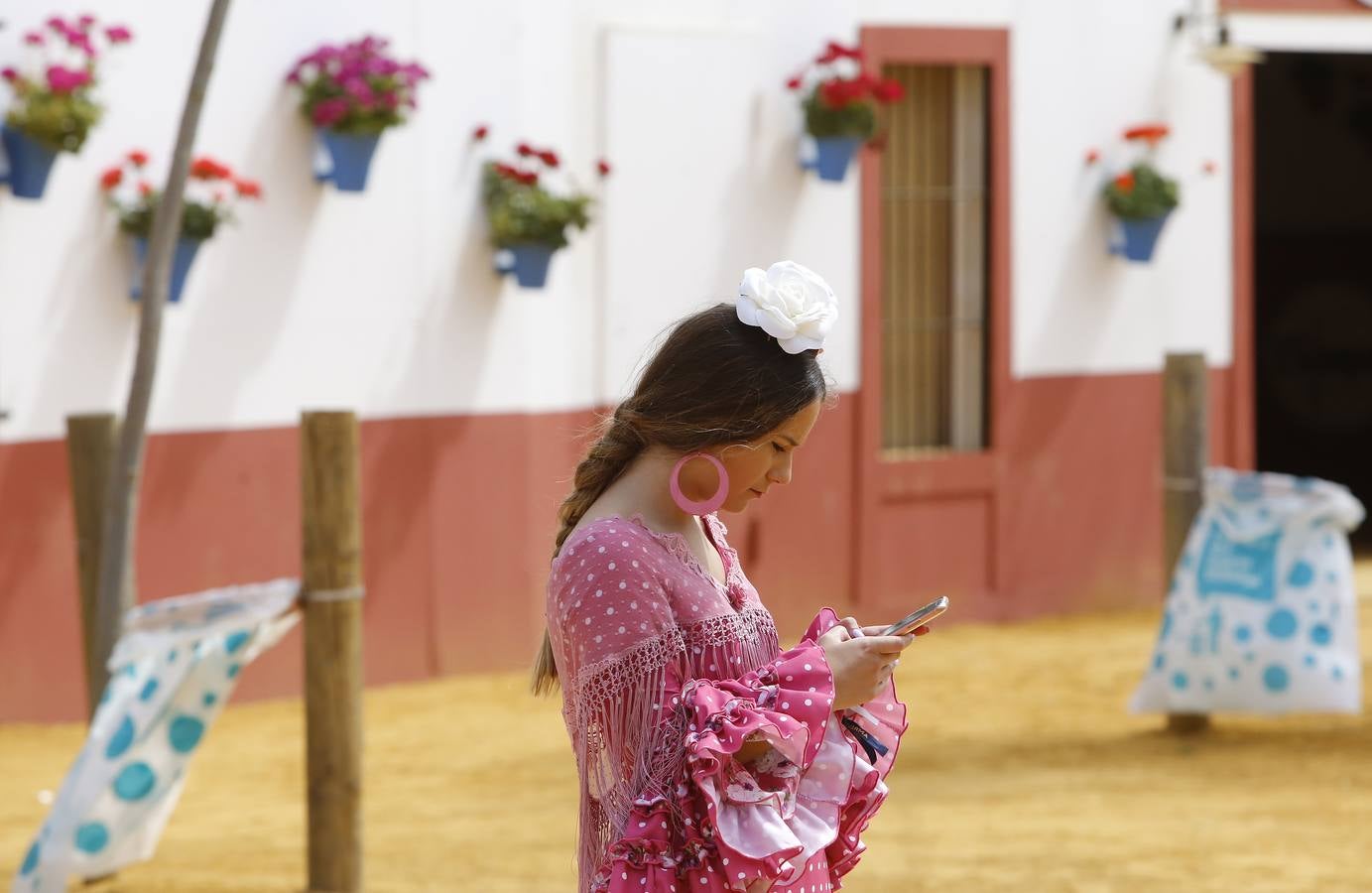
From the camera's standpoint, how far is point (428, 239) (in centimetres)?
787

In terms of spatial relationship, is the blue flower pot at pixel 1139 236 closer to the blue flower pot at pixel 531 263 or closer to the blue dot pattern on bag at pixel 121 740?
the blue flower pot at pixel 531 263

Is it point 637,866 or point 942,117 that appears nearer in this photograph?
point 637,866

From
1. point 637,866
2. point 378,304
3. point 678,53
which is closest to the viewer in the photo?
point 637,866

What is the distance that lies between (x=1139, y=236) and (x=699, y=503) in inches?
303

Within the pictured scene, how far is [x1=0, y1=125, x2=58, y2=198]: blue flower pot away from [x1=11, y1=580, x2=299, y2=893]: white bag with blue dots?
2.40 meters

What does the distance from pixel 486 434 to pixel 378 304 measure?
72cm

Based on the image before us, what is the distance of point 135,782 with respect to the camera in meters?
4.55

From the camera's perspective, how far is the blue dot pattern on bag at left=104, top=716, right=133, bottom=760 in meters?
4.54

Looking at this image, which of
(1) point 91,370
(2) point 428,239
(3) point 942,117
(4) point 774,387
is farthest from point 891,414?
(4) point 774,387

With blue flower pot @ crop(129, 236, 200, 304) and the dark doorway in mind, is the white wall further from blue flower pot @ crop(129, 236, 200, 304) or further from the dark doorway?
the dark doorway

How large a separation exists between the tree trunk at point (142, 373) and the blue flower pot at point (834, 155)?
4.12 m

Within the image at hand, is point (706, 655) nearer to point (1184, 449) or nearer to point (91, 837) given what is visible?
point (91, 837)

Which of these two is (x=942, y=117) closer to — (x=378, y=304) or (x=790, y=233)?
(x=790, y=233)

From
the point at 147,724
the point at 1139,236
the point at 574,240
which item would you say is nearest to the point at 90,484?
the point at 147,724
